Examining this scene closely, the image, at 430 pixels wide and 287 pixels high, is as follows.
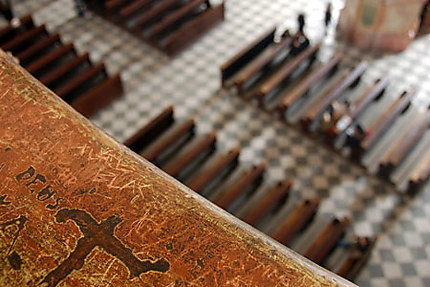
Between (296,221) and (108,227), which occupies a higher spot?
(108,227)

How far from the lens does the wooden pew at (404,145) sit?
7.04 m

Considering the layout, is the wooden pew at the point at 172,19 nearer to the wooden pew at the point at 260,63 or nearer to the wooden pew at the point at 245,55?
the wooden pew at the point at 245,55

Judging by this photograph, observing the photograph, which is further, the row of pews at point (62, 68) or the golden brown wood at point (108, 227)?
the row of pews at point (62, 68)

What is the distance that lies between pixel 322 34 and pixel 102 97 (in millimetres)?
5384

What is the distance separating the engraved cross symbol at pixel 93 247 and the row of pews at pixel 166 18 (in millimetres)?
8839

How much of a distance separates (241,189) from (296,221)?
3.19 feet

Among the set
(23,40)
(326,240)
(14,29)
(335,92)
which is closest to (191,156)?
(326,240)

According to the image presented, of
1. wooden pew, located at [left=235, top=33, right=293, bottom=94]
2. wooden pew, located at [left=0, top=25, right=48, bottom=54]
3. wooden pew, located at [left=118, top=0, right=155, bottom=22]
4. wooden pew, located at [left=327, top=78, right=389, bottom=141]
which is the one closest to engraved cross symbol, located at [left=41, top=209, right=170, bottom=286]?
wooden pew, located at [left=327, top=78, right=389, bottom=141]

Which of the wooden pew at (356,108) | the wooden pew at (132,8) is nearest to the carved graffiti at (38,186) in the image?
→ the wooden pew at (356,108)

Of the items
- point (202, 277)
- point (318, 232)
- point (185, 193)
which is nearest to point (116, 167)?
point (185, 193)

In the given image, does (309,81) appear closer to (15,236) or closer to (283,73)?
(283,73)

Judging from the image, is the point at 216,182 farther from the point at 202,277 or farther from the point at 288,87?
the point at 202,277

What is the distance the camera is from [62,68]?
8688mm

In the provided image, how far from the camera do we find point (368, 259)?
6.40 m
